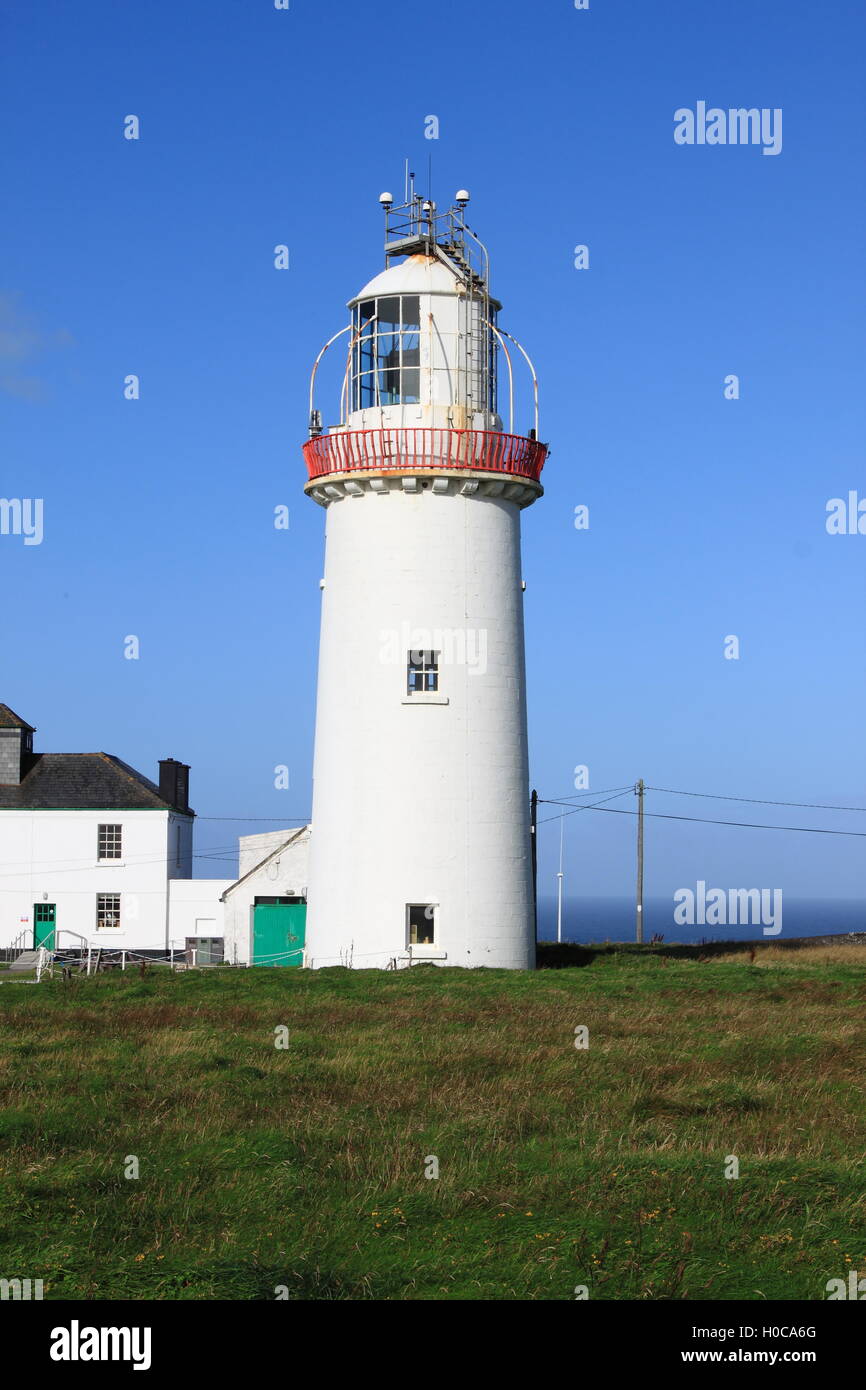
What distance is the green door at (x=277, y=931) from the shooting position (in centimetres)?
4525

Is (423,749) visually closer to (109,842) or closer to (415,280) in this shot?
(415,280)

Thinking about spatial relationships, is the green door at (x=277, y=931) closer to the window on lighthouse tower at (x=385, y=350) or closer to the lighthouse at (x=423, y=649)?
the lighthouse at (x=423, y=649)

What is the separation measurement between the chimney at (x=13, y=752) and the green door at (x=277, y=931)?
A: 13.0 metres

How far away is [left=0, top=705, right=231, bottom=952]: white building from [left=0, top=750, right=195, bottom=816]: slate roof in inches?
2.5

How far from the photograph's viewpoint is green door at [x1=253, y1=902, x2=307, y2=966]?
4525cm

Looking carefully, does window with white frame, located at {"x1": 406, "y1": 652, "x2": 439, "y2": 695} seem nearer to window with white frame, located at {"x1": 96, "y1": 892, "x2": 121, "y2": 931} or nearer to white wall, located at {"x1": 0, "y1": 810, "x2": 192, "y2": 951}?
white wall, located at {"x1": 0, "y1": 810, "x2": 192, "y2": 951}

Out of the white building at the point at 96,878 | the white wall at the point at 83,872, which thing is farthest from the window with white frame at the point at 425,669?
the white wall at the point at 83,872

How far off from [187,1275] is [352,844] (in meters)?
20.3

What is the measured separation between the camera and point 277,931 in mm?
45531

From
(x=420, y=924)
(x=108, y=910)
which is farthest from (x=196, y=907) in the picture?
(x=420, y=924)

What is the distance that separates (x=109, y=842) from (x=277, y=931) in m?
10.3
